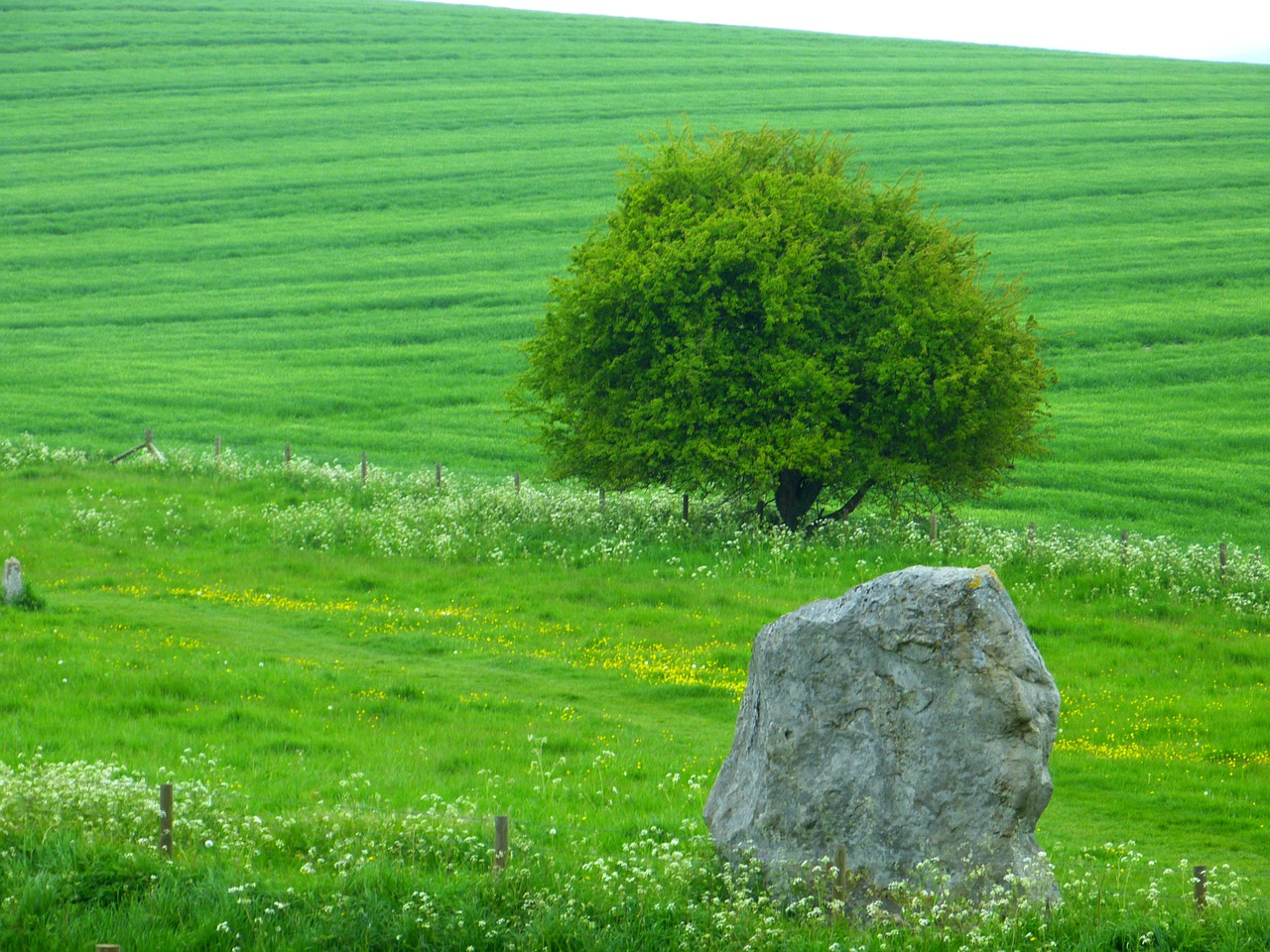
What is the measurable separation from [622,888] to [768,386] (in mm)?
18986

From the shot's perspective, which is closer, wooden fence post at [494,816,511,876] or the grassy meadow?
wooden fence post at [494,816,511,876]

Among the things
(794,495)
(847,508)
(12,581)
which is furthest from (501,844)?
(847,508)

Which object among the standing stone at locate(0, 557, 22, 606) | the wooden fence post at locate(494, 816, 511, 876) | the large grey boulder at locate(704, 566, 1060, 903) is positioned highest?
the large grey boulder at locate(704, 566, 1060, 903)

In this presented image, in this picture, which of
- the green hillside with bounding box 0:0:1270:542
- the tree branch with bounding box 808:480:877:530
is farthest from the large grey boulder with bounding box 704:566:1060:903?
the green hillside with bounding box 0:0:1270:542

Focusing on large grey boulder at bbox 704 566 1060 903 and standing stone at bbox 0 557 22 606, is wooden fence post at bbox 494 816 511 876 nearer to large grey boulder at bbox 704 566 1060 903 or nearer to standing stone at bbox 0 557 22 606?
large grey boulder at bbox 704 566 1060 903

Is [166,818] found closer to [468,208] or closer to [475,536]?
[475,536]

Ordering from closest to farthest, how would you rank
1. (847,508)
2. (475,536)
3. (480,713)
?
(480,713) < (475,536) < (847,508)

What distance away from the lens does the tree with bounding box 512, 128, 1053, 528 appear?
29.0 meters

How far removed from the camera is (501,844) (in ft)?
37.0

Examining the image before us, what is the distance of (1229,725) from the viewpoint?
61.6 ft

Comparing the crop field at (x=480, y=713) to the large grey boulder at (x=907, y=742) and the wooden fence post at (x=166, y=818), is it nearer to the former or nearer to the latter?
the wooden fence post at (x=166, y=818)

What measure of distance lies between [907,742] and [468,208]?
203 ft

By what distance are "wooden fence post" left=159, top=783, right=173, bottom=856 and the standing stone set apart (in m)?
13.8

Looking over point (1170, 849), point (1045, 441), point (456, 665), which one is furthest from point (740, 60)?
point (1170, 849)
